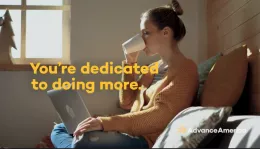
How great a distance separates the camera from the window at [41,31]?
294 centimetres

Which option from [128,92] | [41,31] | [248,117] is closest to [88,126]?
[248,117]

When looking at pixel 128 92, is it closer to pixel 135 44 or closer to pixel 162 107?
pixel 135 44

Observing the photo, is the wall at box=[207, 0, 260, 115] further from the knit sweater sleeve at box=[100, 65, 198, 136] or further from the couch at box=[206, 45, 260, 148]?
the knit sweater sleeve at box=[100, 65, 198, 136]

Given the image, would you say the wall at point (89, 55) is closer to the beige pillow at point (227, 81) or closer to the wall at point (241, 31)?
the wall at point (241, 31)

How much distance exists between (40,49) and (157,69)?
1.21 meters

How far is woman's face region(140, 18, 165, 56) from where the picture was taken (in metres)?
1.83

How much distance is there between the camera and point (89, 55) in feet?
9.04

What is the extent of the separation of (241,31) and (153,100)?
571mm

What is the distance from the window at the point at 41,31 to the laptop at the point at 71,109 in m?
1.19

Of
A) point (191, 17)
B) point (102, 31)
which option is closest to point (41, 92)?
point (102, 31)

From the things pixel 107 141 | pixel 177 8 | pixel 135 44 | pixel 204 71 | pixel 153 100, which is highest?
pixel 177 8

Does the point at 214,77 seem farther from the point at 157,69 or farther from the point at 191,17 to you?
the point at 191,17
